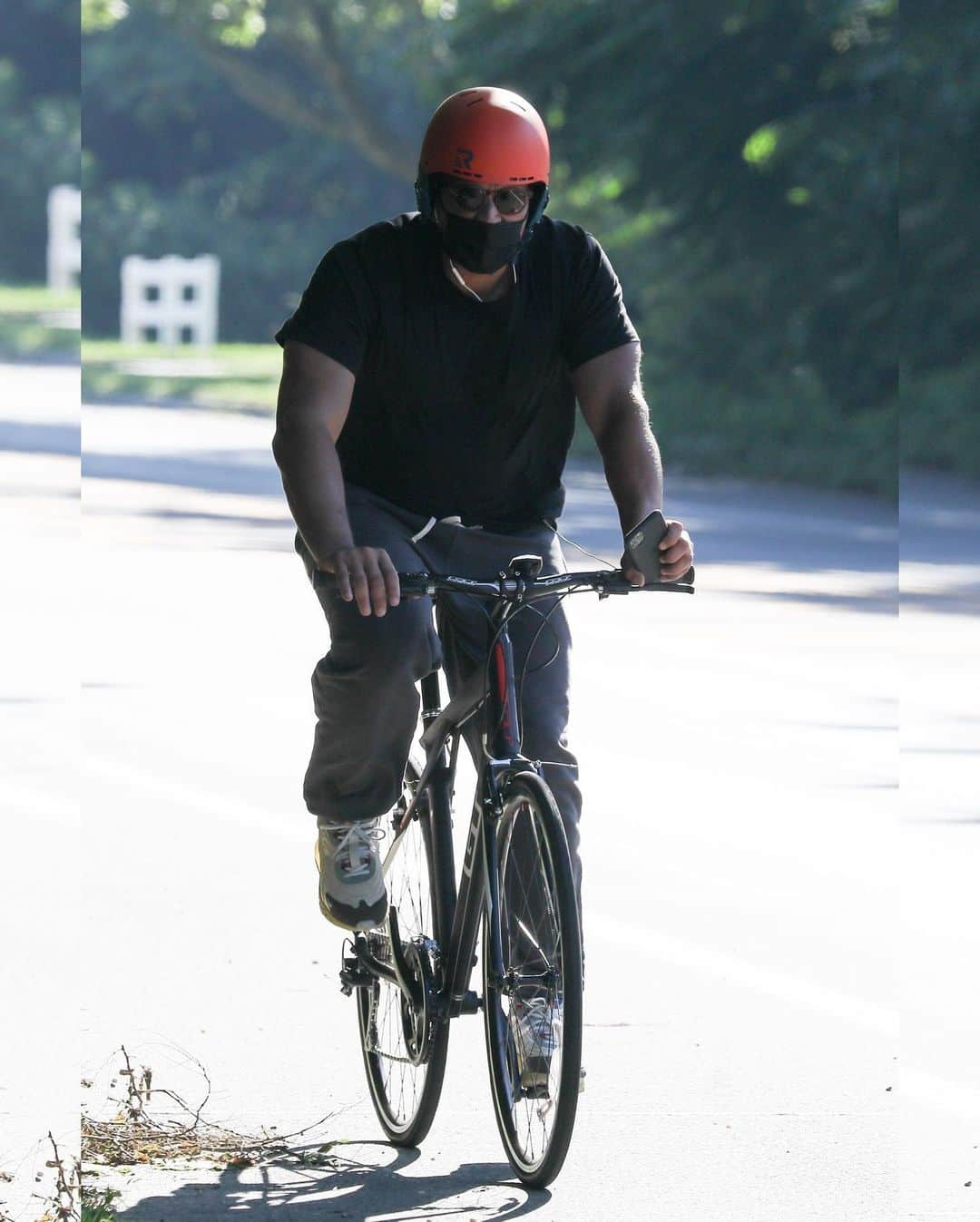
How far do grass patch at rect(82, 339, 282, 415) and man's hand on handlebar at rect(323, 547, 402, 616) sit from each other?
2671 centimetres

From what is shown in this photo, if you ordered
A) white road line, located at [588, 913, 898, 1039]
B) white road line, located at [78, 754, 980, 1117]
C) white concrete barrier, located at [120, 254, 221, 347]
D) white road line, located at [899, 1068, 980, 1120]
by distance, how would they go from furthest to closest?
1. white concrete barrier, located at [120, 254, 221, 347]
2. white road line, located at [588, 913, 898, 1039]
3. white road line, located at [78, 754, 980, 1117]
4. white road line, located at [899, 1068, 980, 1120]

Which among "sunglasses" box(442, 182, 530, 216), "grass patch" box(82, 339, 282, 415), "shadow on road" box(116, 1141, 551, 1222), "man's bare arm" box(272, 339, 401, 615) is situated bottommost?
"shadow on road" box(116, 1141, 551, 1222)

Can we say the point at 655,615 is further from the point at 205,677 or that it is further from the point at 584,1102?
the point at 584,1102

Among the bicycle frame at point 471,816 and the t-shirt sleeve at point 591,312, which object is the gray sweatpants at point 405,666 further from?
the t-shirt sleeve at point 591,312

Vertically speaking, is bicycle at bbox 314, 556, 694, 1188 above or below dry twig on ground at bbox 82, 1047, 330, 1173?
above

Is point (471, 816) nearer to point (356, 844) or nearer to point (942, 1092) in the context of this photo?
point (356, 844)

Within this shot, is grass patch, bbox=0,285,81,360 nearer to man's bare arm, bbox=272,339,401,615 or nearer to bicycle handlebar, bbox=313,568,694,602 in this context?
man's bare arm, bbox=272,339,401,615

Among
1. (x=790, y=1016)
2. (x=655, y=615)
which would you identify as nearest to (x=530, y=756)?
(x=790, y=1016)

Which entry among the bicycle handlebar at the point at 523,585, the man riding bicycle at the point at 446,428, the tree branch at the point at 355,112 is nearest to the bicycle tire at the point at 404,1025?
the man riding bicycle at the point at 446,428

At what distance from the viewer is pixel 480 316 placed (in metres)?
4.47

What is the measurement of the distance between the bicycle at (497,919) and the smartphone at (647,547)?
45 millimetres

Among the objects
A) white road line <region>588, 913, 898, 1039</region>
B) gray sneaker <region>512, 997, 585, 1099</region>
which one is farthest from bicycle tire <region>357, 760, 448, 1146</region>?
white road line <region>588, 913, 898, 1039</region>

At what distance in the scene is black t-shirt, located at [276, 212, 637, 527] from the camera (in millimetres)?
4441

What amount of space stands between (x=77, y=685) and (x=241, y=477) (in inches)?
503
